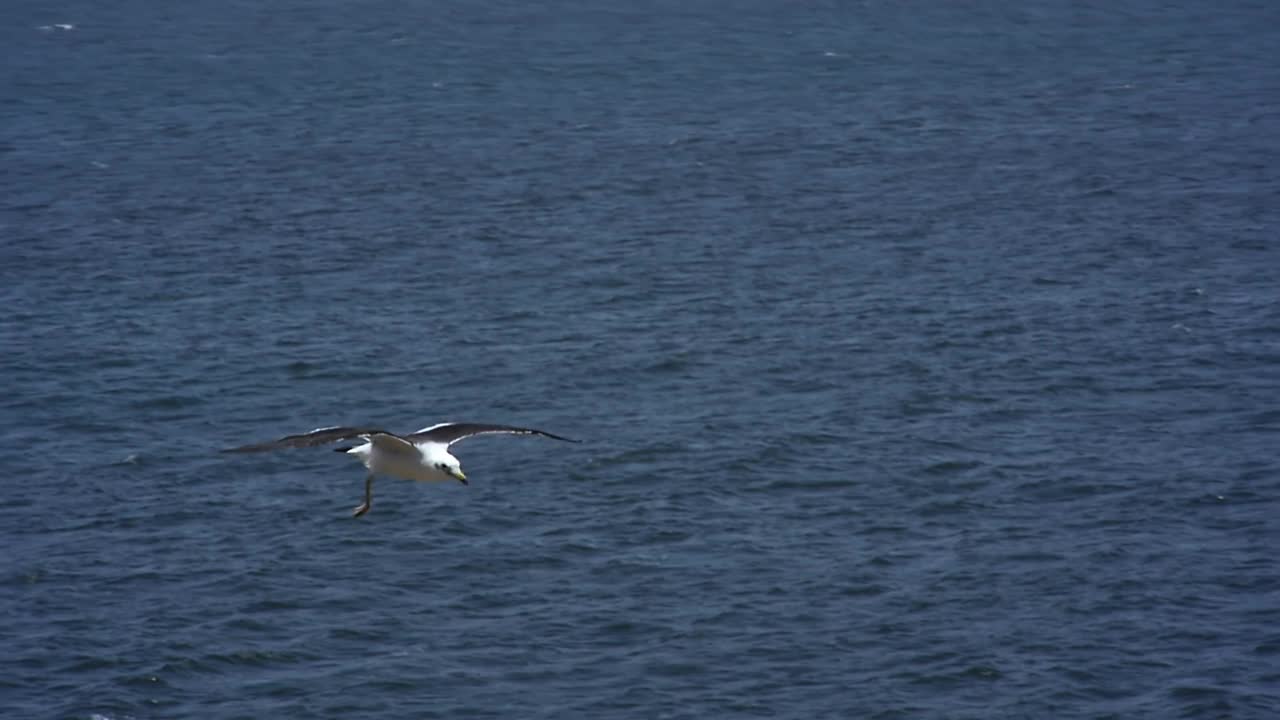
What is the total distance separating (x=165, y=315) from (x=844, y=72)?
63079 millimetres

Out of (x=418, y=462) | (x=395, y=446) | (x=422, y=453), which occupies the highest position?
(x=395, y=446)

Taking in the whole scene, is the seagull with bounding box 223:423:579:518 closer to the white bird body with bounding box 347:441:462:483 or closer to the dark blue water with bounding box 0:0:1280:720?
the white bird body with bounding box 347:441:462:483

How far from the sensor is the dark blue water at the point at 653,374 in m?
66.3

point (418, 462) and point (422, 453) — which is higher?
point (422, 453)

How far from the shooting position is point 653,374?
9162cm

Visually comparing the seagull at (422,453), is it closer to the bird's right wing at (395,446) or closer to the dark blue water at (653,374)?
the bird's right wing at (395,446)

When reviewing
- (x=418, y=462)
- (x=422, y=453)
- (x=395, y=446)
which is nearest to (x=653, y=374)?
(x=418, y=462)

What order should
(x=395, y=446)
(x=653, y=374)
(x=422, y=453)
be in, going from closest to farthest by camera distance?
(x=395, y=446), (x=422, y=453), (x=653, y=374)

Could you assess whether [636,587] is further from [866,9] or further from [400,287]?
[866,9]

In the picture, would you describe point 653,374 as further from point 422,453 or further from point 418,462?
point 422,453

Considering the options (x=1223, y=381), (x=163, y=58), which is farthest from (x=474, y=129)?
(x=1223, y=381)

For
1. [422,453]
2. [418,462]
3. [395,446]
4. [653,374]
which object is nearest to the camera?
[395,446]

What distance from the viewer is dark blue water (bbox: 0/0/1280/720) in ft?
218

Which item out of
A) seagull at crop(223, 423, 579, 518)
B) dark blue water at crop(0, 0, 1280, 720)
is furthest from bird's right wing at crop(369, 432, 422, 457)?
dark blue water at crop(0, 0, 1280, 720)
